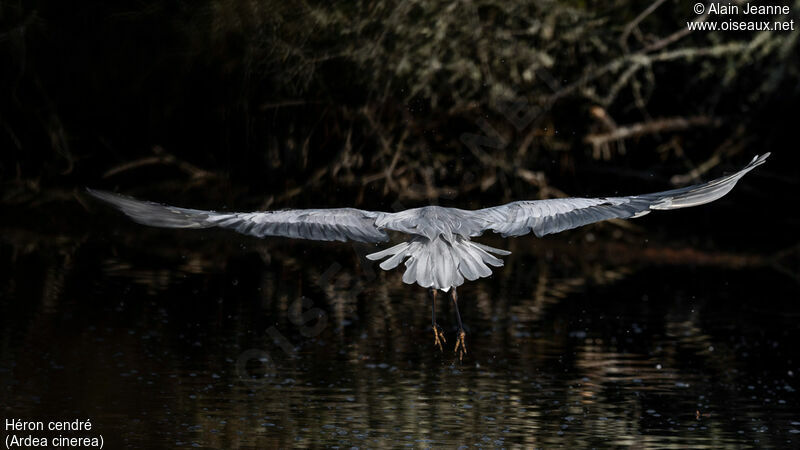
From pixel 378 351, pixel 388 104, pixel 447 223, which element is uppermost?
pixel 388 104

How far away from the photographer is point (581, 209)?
25.0 feet

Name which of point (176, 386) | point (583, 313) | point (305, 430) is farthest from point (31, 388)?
point (583, 313)

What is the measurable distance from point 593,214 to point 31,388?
149 inches

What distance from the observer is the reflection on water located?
7.67m

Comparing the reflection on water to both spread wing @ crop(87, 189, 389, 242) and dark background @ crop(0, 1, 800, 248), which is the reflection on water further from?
dark background @ crop(0, 1, 800, 248)

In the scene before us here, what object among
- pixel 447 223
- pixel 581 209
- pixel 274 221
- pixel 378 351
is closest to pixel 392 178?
pixel 378 351

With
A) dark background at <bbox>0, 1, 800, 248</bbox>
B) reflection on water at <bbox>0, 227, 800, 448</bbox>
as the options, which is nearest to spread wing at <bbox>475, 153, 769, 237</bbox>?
reflection on water at <bbox>0, 227, 800, 448</bbox>

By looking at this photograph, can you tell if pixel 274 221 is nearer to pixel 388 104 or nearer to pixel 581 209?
pixel 581 209

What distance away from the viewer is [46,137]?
17.4 m

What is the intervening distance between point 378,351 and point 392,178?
6.74m

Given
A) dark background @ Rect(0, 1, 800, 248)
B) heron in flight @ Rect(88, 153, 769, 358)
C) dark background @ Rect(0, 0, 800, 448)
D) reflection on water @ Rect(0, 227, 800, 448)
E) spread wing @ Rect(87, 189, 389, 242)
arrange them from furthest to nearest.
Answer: dark background @ Rect(0, 1, 800, 248), dark background @ Rect(0, 0, 800, 448), reflection on water @ Rect(0, 227, 800, 448), heron in flight @ Rect(88, 153, 769, 358), spread wing @ Rect(87, 189, 389, 242)

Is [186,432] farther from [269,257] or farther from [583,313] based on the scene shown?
[269,257]

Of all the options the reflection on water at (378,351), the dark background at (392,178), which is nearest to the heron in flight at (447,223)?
the reflection on water at (378,351)

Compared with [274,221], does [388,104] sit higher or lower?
higher
